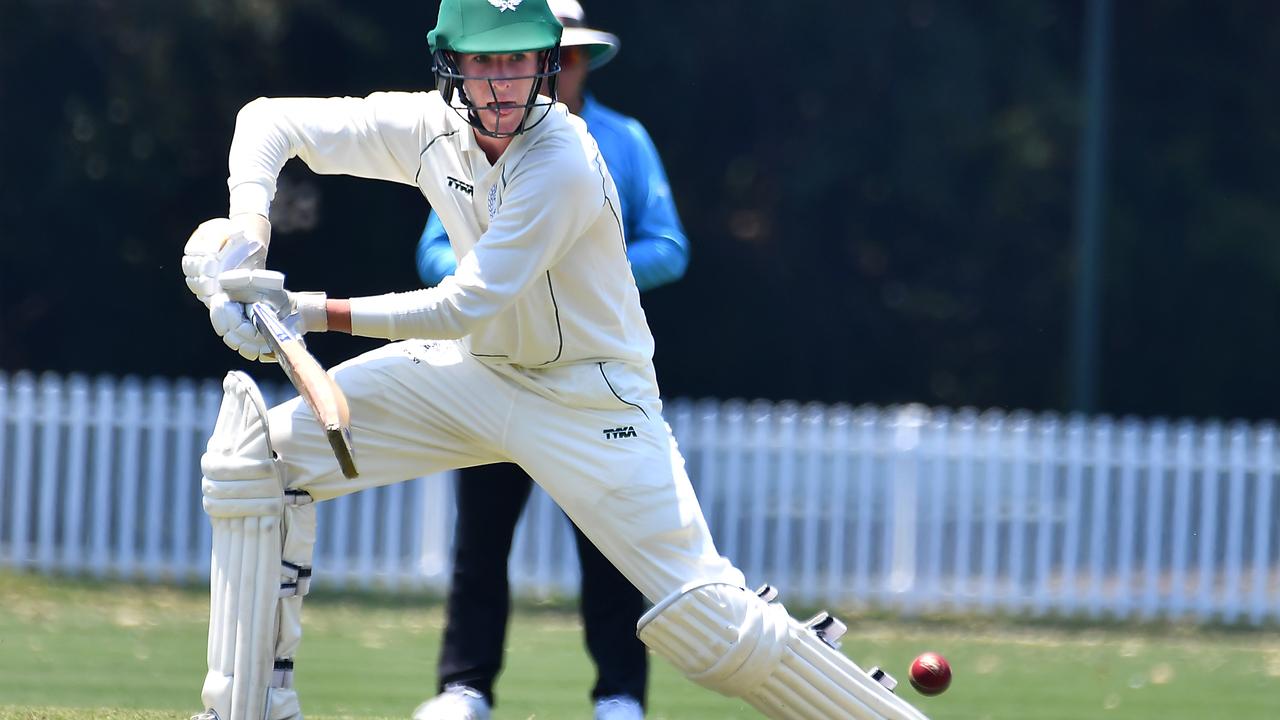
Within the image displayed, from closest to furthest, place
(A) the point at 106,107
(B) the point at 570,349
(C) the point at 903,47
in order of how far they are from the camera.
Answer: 1. (B) the point at 570,349
2. (A) the point at 106,107
3. (C) the point at 903,47

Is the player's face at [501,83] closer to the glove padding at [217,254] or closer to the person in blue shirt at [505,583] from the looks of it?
the glove padding at [217,254]

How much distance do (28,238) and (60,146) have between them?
75 cm

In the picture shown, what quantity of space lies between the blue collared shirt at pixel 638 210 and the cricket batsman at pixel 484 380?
0.64m

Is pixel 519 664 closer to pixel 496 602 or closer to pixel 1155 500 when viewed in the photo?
pixel 496 602

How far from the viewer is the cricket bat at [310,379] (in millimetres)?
3236

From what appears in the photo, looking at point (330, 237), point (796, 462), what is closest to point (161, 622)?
point (796, 462)

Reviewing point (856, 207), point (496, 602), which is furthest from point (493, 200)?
point (856, 207)

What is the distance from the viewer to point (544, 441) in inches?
144

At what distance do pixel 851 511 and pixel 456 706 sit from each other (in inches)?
216

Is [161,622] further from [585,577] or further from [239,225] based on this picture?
[239,225]

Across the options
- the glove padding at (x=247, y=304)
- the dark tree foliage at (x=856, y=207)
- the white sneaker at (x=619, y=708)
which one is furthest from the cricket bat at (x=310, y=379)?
the dark tree foliage at (x=856, y=207)

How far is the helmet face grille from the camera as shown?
348cm

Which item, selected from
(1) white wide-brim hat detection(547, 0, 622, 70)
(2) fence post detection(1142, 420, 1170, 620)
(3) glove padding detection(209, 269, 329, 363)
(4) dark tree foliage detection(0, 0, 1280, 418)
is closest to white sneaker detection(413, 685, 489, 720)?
(3) glove padding detection(209, 269, 329, 363)

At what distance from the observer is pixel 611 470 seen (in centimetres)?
358
